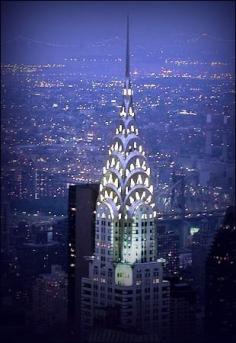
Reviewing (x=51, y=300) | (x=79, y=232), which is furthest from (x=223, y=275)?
(x=51, y=300)

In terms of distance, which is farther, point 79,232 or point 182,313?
point 79,232

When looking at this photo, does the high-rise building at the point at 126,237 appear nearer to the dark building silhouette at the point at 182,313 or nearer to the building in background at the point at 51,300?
the dark building silhouette at the point at 182,313

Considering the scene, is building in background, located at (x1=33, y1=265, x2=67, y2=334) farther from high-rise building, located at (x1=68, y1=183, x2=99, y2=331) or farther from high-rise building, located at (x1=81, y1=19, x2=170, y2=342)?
high-rise building, located at (x1=81, y1=19, x2=170, y2=342)

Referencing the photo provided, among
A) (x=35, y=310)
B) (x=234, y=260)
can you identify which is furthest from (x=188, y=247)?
(x=35, y=310)

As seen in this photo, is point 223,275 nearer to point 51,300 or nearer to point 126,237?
point 126,237

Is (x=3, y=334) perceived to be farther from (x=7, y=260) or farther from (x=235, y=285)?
(x=235, y=285)

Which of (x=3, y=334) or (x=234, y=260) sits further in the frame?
(x=234, y=260)
